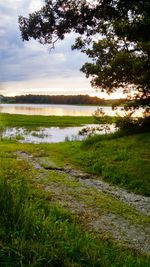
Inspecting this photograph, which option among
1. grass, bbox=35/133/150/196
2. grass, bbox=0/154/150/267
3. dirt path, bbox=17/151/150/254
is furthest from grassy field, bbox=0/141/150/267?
grass, bbox=35/133/150/196

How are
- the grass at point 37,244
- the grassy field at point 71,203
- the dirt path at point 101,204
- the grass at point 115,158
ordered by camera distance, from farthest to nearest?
1. the grass at point 115,158
2. the dirt path at point 101,204
3. the grassy field at point 71,203
4. the grass at point 37,244

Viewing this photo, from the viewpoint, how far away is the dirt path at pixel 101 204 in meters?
9.40

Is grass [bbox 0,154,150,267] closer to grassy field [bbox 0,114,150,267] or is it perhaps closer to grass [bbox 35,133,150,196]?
grassy field [bbox 0,114,150,267]

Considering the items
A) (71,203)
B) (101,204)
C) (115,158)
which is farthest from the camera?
(115,158)

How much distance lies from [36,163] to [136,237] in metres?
8.95

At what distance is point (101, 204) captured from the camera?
1159 cm

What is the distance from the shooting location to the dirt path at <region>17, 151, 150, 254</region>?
9398 mm

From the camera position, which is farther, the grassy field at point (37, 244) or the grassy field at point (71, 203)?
the grassy field at point (71, 203)

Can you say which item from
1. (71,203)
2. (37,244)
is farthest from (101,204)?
(37,244)

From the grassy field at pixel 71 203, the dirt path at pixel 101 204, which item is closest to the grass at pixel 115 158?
the grassy field at pixel 71 203

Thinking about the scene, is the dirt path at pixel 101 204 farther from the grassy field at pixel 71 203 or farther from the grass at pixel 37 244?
the grass at pixel 37 244

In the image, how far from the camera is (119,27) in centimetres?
1748

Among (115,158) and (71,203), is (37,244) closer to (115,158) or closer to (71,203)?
(71,203)

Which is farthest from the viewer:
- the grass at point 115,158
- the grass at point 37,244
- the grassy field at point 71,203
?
the grass at point 115,158
